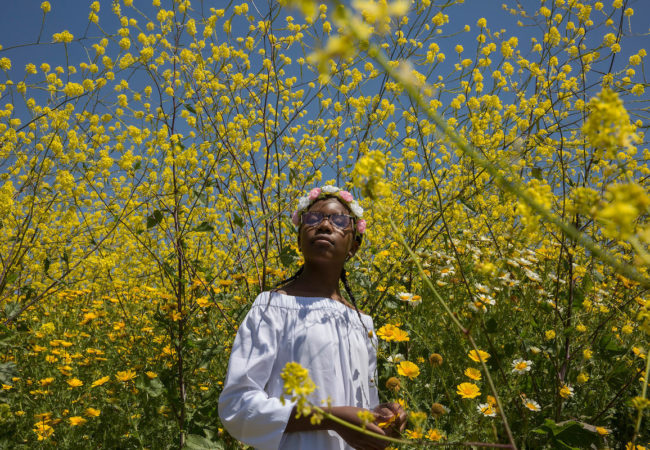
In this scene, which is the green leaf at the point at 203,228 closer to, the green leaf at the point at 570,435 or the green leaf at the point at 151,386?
the green leaf at the point at 151,386

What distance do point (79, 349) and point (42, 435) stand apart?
923 millimetres

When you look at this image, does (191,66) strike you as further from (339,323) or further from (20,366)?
(20,366)

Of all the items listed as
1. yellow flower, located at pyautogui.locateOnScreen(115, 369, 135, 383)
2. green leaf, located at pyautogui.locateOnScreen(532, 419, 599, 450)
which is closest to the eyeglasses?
green leaf, located at pyautogui.locateOnScreen(532, 419, 599, 450)

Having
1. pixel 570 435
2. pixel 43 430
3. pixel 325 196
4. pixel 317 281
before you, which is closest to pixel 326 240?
pixel 317 281

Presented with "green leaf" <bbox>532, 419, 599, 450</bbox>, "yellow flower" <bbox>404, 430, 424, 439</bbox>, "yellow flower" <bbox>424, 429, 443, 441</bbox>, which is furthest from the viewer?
"green leaf" <bbox>532, 419, 599, 450</bbox>

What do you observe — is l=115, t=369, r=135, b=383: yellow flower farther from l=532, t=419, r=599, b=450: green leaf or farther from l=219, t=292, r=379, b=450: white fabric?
l=532, t=419, r=599, b=450: green leaf

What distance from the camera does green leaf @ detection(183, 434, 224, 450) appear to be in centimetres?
195

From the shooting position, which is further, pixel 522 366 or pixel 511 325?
pixel 511 325

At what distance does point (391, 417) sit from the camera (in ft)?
4.32

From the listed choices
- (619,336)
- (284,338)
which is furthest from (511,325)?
(284,338)

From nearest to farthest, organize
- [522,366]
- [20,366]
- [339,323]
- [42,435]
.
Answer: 1. [339,323]
2. [522,366]
3. [42,435]
4. [20,366]

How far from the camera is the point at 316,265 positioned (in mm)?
1767

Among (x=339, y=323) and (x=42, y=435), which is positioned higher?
(x=339, y=323)

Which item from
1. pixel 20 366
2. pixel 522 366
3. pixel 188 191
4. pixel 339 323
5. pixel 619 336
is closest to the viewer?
pixel 339 323
